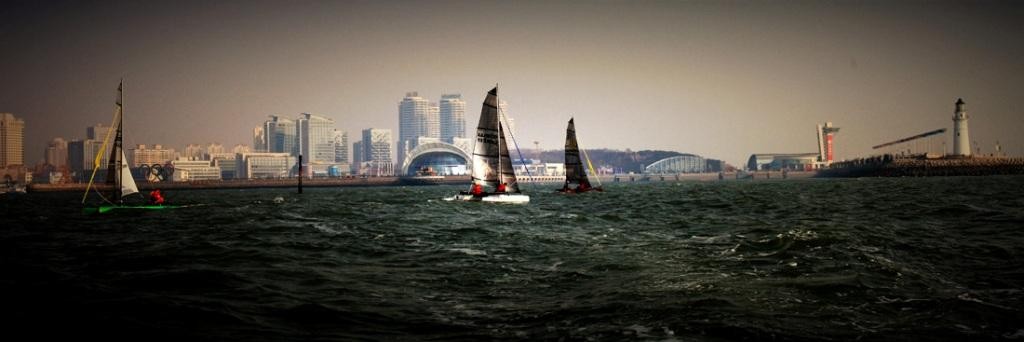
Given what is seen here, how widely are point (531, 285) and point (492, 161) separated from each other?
38444 millimetres

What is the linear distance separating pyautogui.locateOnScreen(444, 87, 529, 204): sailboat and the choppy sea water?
81.5 feet

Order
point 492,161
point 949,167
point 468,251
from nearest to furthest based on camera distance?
point 468,251 → point 492,161 → point 949,167

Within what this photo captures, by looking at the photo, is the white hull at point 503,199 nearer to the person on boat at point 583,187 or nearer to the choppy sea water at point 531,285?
the person on boat at point 583,187

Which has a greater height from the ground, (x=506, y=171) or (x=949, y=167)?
(x=949, y=167)

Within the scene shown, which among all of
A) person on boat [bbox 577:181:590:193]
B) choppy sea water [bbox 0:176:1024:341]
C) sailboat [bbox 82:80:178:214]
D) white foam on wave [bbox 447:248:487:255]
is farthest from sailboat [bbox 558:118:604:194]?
white foam on wave [bbox 447:248:487:255]

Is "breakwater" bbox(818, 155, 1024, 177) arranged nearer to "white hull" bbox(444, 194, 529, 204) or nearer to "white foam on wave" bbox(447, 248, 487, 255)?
"white hull" bbox(444, 194, 529, 204)

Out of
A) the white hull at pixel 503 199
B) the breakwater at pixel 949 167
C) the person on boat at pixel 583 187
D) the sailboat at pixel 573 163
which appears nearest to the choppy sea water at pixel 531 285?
the white hull at pixel 503 199

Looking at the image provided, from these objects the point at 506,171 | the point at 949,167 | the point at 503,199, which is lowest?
the point at 503,199

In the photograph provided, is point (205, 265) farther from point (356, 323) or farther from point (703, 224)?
point (703, 224)

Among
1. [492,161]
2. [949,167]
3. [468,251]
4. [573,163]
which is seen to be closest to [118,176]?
[492,161]

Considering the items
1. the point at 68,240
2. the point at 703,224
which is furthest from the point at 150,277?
the point at 703,224

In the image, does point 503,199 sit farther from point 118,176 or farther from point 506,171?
point 118,176

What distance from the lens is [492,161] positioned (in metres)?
53.5

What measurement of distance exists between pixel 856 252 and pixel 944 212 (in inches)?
794
